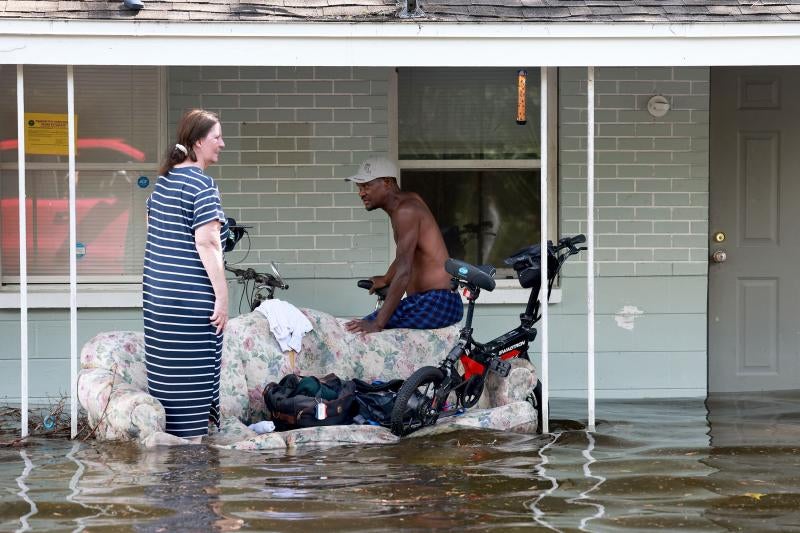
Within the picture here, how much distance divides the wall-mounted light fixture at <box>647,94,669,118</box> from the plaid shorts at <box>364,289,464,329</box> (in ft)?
8.08

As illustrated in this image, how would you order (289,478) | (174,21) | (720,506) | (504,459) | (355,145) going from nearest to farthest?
(720,506) → (289,478) → (504,459) → (174,21) → (355,145)

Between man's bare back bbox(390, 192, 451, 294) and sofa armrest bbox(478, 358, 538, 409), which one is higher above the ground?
man's bare back bbox(390, 192, 451, 294)

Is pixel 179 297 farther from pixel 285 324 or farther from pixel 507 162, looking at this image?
pixel 507 162

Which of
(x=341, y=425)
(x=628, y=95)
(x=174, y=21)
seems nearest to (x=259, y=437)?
(x=341, y=425)

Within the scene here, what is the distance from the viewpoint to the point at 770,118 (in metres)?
9.66

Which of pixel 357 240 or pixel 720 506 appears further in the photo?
pixel 357 240

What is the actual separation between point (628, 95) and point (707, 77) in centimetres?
63

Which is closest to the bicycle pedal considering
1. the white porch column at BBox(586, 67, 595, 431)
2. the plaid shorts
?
the white porch column at BBox(586, 67, 595, 431)

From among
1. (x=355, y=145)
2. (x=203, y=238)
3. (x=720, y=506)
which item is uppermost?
(x=355, y=145)

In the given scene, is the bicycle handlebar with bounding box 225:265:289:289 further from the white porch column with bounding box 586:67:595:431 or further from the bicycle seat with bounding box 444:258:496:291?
the white porch column with bounding box 586:67:595:431

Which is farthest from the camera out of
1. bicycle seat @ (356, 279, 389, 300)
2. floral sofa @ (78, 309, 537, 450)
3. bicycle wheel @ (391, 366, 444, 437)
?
bicycle seat @ (356, 279, 389, 300)

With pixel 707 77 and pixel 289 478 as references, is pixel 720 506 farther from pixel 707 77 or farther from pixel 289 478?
pixel 707 77

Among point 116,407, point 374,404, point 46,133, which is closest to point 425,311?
point 374,404

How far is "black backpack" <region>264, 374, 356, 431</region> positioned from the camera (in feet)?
23.5
